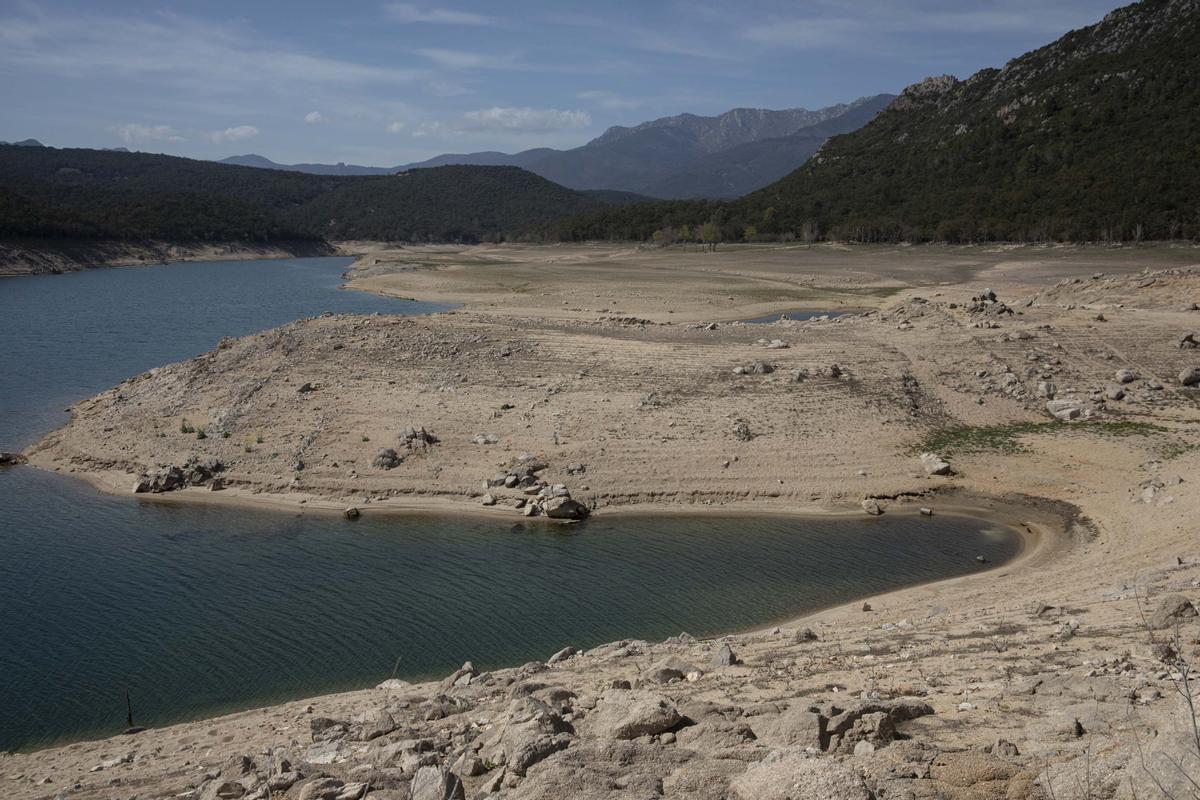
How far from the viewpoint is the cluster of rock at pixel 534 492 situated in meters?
17.4

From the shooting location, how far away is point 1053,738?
242 inches

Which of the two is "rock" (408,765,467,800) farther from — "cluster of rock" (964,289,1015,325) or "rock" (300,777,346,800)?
"cluster of rock" (964,289,1015,325)

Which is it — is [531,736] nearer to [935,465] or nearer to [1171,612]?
[1171,612]

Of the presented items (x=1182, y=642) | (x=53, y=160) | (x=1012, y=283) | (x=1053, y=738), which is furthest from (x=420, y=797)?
(x=53, y=160)

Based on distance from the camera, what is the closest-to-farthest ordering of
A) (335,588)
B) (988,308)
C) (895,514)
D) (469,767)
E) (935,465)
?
(469,767), (335,588), (895,514), (935,465), (988,308)

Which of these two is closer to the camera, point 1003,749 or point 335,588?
point 1003,749

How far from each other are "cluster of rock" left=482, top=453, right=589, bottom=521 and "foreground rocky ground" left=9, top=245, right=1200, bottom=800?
77 mm

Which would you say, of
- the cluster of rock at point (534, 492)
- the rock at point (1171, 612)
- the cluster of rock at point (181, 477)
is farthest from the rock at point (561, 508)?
the rock at point (1171, 612)

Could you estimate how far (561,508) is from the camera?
1725 cm

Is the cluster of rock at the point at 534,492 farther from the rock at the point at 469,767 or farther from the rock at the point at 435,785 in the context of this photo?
the rock at the point at 435,785

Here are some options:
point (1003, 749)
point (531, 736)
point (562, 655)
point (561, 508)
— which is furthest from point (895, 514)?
point (531, 736)

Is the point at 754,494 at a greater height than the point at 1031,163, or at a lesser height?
lesser

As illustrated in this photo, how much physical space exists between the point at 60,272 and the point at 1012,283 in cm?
8841

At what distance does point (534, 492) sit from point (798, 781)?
523 inches
